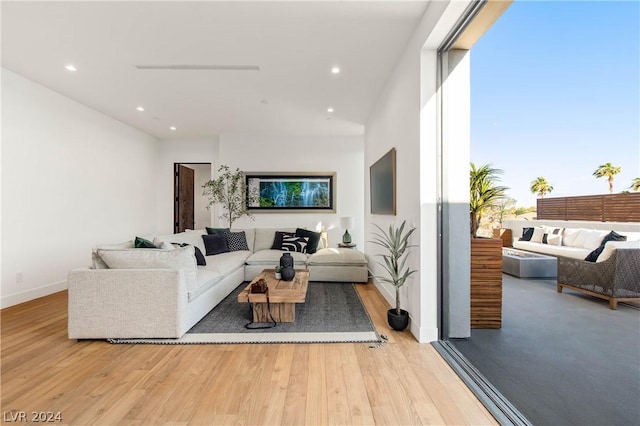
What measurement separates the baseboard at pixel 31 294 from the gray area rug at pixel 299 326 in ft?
7.06

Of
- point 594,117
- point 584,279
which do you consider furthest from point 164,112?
point 584,279

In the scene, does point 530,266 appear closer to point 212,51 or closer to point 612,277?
point 612,277

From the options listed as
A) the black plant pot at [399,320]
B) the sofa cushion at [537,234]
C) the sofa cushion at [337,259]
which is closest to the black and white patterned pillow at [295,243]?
the sofa cushion at [337,259]

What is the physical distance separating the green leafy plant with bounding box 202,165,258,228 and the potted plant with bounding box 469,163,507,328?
4751 millimetres

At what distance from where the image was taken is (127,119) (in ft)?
17.6

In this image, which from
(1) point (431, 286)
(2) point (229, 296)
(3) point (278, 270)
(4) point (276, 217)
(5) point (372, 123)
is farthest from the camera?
(4) point (276, 217)

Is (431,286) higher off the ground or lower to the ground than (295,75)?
lower

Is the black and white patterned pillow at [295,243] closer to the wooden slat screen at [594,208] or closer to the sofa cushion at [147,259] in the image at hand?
the sofa cushion at [147,259]

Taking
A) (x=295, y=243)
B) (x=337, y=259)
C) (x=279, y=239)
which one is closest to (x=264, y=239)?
(x=279, y=239)

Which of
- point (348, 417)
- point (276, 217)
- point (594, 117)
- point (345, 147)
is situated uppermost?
point (345, 147)

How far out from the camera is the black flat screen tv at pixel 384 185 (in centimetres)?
349

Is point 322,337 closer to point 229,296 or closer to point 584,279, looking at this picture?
point 229,296

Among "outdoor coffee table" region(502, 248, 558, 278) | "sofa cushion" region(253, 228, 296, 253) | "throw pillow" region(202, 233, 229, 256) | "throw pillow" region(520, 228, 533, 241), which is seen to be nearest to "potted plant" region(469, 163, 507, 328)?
"throw pillow" region(520, 228, 533, 241)

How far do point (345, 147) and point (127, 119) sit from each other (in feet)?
14.2
